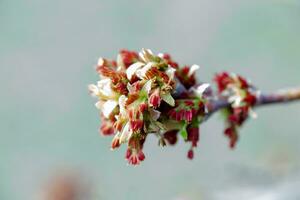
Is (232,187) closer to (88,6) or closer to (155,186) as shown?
(155,186)

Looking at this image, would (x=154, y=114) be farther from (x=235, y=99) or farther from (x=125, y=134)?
(x=235, y=99)

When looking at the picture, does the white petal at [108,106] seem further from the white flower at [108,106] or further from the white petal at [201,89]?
the white petal at [201,89]

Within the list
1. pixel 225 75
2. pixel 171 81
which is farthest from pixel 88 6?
pixel 171 81

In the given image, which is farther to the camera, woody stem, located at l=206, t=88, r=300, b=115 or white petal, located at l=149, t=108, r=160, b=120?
woody stem, located at l=206, t=88, r=300, b=115

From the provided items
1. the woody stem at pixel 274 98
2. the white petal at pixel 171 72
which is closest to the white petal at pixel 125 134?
the white petal at pixel 171 72


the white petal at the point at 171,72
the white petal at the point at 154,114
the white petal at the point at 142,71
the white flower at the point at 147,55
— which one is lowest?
the white petal at the point at 154,114

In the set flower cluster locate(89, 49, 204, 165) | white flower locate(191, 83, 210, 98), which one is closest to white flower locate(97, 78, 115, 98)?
flower cluster locate(89, 49, 204, 165)

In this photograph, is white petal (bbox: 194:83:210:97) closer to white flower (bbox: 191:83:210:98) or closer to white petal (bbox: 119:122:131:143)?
white flower (bbox: 191:83:210:98)
